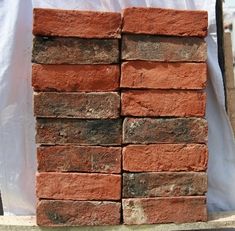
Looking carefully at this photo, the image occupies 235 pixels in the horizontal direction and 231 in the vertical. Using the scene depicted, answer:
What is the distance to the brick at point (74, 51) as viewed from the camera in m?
1.66

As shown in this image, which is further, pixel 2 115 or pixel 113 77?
pixel 2 115

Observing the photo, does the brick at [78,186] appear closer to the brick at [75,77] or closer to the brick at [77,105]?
the brick at [77,105]

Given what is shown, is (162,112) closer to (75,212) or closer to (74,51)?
(74,51)

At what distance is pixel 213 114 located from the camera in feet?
6.47

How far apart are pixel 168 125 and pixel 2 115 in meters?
0.75

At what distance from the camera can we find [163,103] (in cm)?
172

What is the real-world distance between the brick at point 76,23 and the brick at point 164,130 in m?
0.38

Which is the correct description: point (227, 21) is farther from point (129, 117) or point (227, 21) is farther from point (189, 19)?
point (129, 117)

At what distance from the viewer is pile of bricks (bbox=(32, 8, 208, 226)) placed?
65.9 inches

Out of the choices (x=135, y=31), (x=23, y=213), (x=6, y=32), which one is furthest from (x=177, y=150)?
(x=6, y=32)

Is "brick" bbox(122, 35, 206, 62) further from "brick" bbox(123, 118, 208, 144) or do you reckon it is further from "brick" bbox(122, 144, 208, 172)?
"brick" bbox(122, 144, 208, 172)

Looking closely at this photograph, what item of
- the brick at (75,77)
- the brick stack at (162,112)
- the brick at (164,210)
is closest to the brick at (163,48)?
the brick stack at (162,112)

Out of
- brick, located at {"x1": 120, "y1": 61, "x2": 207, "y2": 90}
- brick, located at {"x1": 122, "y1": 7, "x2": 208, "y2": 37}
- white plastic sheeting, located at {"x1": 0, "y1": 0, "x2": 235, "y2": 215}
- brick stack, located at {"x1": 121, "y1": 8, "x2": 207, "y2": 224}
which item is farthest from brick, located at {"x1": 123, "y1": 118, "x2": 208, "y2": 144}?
brick, located at {"x1": 122, "y1": 7, "x2": 208, "y2": 37}

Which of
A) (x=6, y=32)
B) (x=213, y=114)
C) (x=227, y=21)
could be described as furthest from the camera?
(x=227, y=21)
